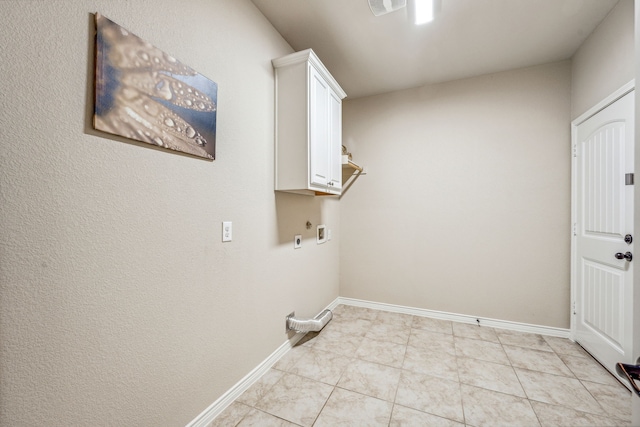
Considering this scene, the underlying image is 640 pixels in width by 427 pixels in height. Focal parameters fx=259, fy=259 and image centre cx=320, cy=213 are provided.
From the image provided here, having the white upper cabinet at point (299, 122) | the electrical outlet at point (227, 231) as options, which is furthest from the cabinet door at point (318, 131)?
the electrical outlet at point (227, 231)

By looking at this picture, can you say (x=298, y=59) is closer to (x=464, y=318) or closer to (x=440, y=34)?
(x=440, y=34)

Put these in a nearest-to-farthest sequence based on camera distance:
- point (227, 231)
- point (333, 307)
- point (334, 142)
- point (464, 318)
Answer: point (227, 231) < point (334, 142) < point (464, 318) < point (333, 307)

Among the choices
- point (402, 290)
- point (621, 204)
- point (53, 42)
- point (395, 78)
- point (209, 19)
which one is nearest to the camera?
point (53, 42)

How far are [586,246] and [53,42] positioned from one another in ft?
11.9

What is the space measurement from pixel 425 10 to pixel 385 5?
0.35 m

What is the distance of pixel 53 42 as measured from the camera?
88 cm

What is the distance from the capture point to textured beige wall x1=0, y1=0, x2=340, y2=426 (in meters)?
0.82

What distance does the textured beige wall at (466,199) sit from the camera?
8.44 feet

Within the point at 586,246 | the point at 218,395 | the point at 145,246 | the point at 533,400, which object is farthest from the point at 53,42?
the point at 586,246

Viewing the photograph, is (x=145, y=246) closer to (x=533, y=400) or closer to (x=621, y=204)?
(x=533, y=400)

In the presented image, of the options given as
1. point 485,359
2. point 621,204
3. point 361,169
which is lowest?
point 485,359

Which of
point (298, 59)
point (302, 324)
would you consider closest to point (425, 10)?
point (298, 59)

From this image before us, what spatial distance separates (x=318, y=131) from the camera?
7.05 feet

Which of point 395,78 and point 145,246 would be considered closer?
point 145,246
